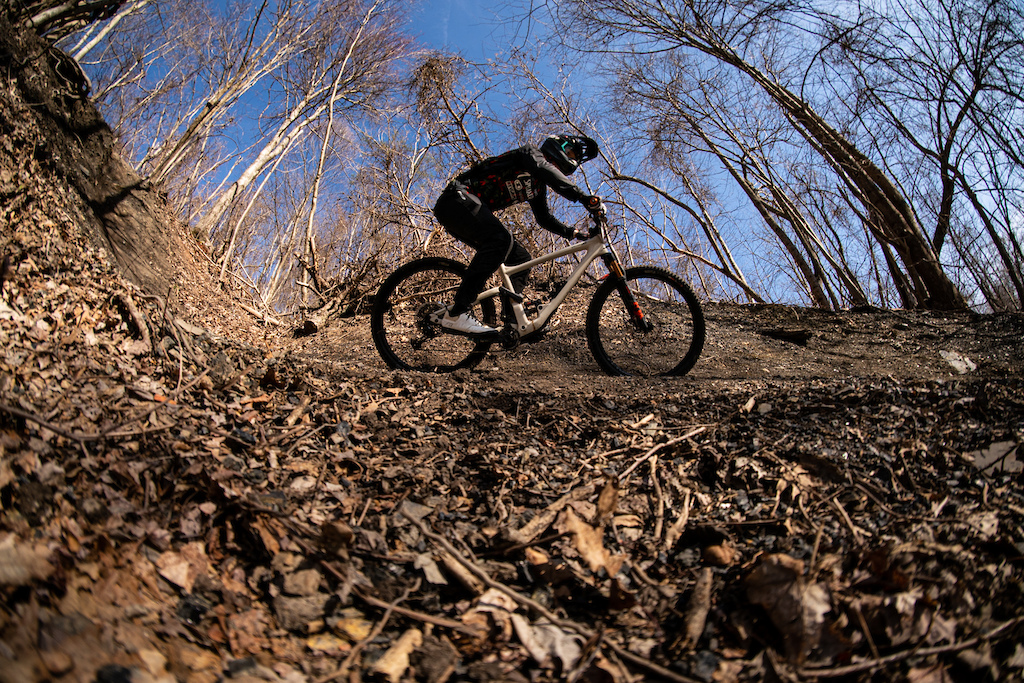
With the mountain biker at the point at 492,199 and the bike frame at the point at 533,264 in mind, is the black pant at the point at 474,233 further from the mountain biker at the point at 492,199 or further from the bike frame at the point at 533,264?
the bike frame at the point at 533,264

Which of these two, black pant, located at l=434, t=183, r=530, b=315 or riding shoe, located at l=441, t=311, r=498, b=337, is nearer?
black pant, located at l=434, t=183, r=530, b=315

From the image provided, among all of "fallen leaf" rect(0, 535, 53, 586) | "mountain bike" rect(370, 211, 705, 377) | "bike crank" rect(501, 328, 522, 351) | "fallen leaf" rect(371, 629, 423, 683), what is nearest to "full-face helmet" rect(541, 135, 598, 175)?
"mountain bike" rect(370, 211, 705, 377)

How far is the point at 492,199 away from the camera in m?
4.02

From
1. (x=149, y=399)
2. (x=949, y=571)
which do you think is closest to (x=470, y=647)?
(x=949, y=571)

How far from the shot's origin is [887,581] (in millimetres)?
1398

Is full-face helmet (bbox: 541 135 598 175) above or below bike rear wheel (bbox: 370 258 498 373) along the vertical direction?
above

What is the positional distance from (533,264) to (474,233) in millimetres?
553

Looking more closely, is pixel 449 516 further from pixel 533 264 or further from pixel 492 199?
pixel 492 199

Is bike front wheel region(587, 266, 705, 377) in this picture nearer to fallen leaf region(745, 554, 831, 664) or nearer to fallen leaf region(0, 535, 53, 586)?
fallen leaf region(745, 554, 831, 664)

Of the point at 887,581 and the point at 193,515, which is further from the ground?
the point at 887,581

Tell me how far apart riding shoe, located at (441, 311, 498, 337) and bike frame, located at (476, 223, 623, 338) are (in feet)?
0.57

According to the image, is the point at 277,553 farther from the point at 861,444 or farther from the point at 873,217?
the point at 873,217

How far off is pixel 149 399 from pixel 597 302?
304 centimetres

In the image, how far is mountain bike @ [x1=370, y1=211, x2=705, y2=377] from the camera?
158 inches
